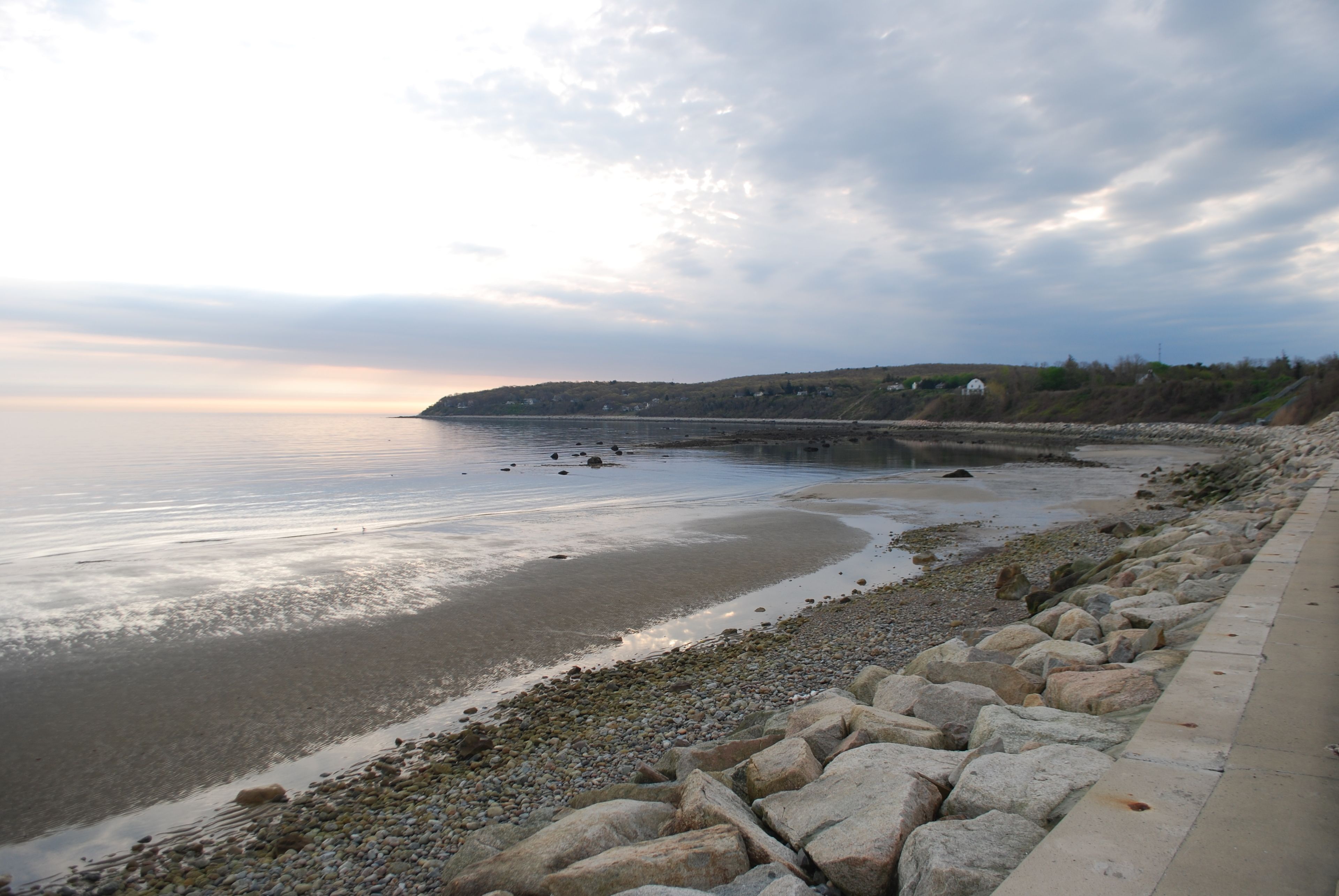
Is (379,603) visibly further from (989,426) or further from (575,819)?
(989,426)

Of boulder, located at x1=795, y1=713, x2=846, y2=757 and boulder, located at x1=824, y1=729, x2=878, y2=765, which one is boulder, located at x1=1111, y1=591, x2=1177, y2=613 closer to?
boulder, located at x1=795, y1=713, x2=846, y2=757

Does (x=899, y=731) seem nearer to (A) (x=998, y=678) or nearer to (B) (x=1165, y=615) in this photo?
(A) (x=998, y=678)

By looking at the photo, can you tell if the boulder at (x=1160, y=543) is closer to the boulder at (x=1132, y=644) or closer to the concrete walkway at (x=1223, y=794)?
the boulder at (x=1132, y=644)

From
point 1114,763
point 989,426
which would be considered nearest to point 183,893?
point 1114,763

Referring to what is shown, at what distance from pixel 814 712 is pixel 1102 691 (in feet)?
6.64

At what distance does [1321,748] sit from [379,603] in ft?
40.9

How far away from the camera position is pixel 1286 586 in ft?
20.4

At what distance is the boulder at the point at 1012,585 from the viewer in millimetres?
11617

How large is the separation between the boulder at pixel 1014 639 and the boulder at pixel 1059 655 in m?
0.63

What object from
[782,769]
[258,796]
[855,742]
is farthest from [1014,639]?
[258,796]

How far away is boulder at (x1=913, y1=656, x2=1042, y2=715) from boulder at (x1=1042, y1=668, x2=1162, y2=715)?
0.38 meters

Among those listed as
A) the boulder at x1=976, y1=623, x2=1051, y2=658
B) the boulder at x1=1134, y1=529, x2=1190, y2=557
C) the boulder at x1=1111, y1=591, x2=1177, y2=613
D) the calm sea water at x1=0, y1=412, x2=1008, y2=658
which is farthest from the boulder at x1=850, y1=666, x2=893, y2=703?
the calm sea water at x1=0, y1=412, x2=1008, y2=658

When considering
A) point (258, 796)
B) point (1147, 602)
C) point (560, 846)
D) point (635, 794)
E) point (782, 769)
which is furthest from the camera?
point (1147, 602)

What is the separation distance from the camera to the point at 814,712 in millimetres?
5484
